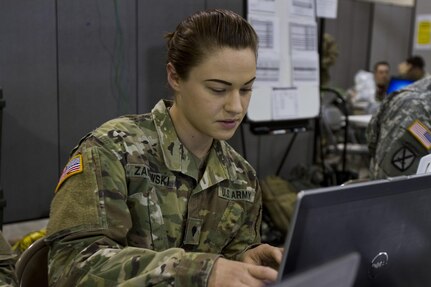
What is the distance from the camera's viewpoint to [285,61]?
137 inches

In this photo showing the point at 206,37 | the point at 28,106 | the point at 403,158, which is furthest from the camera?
the point at 28,106

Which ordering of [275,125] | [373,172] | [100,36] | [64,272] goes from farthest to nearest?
[275,125]
[100,36]
[373,172]
[64,272]

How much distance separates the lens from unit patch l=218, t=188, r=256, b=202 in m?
1.37

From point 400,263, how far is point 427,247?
0.24 feet

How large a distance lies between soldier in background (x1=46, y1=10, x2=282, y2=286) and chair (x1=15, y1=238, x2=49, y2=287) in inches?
5.1

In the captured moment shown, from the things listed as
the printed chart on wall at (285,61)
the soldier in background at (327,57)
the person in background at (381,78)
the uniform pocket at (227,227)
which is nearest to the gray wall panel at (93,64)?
the printed chart on wall at (285,61)

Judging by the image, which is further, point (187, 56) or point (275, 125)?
point (275, 125)

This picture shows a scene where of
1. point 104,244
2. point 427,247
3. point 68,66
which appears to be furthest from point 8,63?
point 427,247

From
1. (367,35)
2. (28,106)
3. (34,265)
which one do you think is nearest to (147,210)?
(34,265)

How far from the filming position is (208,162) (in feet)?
4.51

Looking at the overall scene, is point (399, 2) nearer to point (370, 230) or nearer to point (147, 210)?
point (147, 210)

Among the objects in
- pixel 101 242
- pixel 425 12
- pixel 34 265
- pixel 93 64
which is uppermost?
pixel 425 12

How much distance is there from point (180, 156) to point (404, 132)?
905 millimetres

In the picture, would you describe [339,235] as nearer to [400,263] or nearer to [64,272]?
[400,263]
